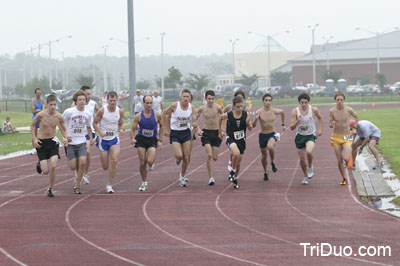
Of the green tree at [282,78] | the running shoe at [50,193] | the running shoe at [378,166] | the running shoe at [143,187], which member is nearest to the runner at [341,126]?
the running shoe at [378,166]

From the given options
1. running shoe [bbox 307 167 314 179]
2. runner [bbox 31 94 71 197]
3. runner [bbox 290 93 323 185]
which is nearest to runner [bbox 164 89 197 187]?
runner [bbox 290 93 323 185]

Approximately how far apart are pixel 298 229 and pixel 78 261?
3.44m

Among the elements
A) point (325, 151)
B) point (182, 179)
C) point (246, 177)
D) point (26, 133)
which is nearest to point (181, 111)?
point (182, 179)

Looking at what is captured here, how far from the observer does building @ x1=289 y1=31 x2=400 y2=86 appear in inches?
4914

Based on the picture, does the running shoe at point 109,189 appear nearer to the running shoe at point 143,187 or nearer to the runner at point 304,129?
the running shoe at point 143,187

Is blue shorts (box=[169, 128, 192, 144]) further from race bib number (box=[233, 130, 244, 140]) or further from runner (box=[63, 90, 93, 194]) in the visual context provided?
runner (box=[63, 90, 93, 194])

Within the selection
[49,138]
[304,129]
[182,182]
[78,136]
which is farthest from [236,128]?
[49,138]

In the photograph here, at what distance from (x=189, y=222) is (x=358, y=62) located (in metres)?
118

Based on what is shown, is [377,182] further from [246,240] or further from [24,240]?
[24,240]

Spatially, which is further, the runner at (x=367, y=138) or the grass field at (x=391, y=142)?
the grass field at (x=391, y=142)

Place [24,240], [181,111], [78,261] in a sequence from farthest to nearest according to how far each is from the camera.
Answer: [181,111]
[24,240]
[78,261]

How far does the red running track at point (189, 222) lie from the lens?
979 centimetres

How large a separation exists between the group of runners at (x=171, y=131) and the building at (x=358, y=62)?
335 feet

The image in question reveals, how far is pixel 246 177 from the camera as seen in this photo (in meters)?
19.0
